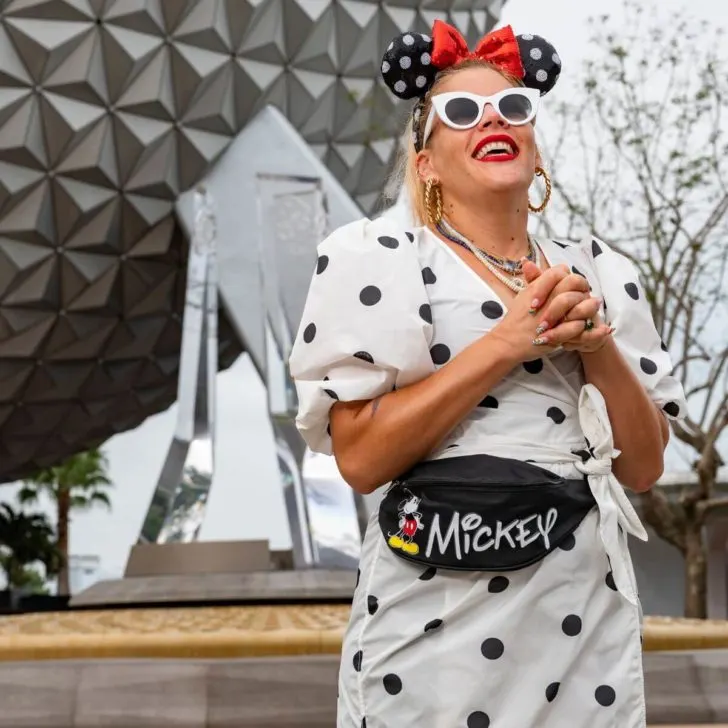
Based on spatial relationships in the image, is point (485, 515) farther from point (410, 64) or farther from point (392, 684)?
point (410, 64)

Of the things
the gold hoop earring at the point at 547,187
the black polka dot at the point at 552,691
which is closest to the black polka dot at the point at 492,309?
the gold hoop earring at the point at 547,187

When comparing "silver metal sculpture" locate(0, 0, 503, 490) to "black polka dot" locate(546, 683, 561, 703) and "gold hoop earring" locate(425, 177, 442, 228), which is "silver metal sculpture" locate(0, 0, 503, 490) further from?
"black polka dot" locate(546, 683, 561, 703)

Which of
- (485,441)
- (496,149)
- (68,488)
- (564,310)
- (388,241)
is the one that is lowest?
(68,488)

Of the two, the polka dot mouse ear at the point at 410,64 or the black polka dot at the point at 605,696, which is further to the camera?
the polka dot mouse ear at the point at 410,64

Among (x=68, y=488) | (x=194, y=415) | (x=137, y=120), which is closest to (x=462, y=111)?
(x=194, y=415)

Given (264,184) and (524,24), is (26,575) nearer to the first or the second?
(524,24)

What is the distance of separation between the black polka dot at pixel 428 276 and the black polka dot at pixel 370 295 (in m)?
0.11

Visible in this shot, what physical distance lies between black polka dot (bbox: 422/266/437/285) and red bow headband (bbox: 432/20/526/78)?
451 mm

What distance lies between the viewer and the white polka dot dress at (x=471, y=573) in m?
1.68

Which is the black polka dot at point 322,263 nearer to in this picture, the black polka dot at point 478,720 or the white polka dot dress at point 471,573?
the white polka dot dress at point 471,573

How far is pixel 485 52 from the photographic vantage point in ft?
6.97

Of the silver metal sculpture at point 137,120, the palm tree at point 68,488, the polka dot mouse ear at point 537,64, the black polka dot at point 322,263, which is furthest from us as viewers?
the palm tree at point 68,488

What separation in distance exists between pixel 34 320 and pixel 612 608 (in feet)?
39.2

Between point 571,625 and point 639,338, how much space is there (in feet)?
1.73
